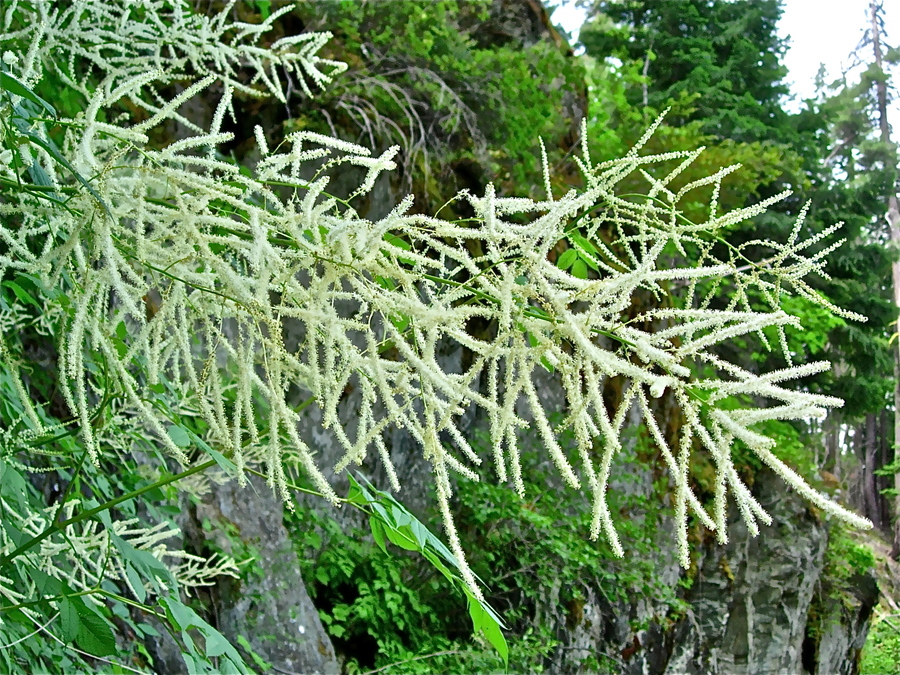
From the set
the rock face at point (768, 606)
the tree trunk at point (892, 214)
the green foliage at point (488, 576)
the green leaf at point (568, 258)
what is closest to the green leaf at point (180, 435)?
the green leaf at point (568, 258)

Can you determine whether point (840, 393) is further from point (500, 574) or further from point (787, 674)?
point (500, 574)

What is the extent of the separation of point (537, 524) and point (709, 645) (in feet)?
9.81

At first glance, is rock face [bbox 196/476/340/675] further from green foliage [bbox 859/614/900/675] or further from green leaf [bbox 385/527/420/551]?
green foliage [bbox 859/614/900/675]

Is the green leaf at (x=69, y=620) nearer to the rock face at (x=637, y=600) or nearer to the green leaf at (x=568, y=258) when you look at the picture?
the green leaf at (x=568, y=258)

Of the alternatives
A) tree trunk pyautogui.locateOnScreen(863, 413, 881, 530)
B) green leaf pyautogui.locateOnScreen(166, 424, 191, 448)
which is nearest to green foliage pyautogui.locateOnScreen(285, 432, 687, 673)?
green leaf pyautogui.locateOnScreen(166, 424, 191, 448)

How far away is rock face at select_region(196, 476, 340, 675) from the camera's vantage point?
338cm

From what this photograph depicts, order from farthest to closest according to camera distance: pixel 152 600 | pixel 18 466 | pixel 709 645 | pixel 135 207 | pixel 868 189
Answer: pixel 868 189
pixel 709 645
pixel 152 600
pixel 18 466
pixel 135 207

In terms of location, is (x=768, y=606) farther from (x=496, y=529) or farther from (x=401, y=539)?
(x=401, y=539)

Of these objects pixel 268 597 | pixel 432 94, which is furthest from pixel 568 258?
pixel 432 94

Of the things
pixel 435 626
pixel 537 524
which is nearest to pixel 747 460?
pixel 537 524

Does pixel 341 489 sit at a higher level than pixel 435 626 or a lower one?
higher

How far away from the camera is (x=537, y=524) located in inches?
190

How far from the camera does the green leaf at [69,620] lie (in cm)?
108

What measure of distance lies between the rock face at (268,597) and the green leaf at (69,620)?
2.23m
